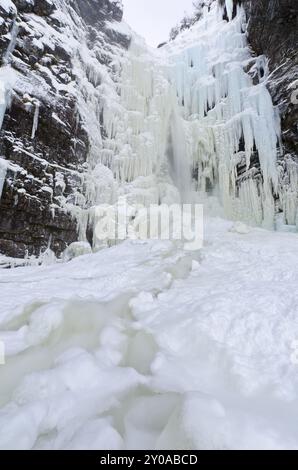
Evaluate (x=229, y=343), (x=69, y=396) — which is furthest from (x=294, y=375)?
(x=69, y=396)

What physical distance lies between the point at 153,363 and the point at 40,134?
10.2m

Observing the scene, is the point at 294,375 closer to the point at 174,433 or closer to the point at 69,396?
the point at 174,433

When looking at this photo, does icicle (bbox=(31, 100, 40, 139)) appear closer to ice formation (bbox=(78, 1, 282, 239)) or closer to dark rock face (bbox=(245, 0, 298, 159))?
ice formation (bbox=(78, 1, 282, 239))

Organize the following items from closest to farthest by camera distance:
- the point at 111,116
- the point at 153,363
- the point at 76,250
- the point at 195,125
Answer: the point at 153,363 < the point at 76,250 < the point at 111,116 < the point at 195,125

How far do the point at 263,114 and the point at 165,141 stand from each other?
4768 mm

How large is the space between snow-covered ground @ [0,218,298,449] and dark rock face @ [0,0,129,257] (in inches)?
216

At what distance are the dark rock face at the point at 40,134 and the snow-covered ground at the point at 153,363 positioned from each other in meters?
5.49

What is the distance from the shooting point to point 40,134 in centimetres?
1009

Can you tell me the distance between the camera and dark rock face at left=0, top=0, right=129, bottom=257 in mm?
9219

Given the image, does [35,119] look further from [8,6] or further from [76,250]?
[76,250]

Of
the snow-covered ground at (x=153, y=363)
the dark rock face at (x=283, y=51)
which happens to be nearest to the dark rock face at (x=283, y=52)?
the dark rock face at (x=283, y=51)

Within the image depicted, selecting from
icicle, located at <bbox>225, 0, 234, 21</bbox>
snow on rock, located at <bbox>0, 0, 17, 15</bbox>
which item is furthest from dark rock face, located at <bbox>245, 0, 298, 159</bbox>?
snow on rock, located at <bbox>0, 0, 17, 15</bbox>

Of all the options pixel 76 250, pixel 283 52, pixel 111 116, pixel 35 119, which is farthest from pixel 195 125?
pixel 76 250

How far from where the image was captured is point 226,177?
12.6 meters
